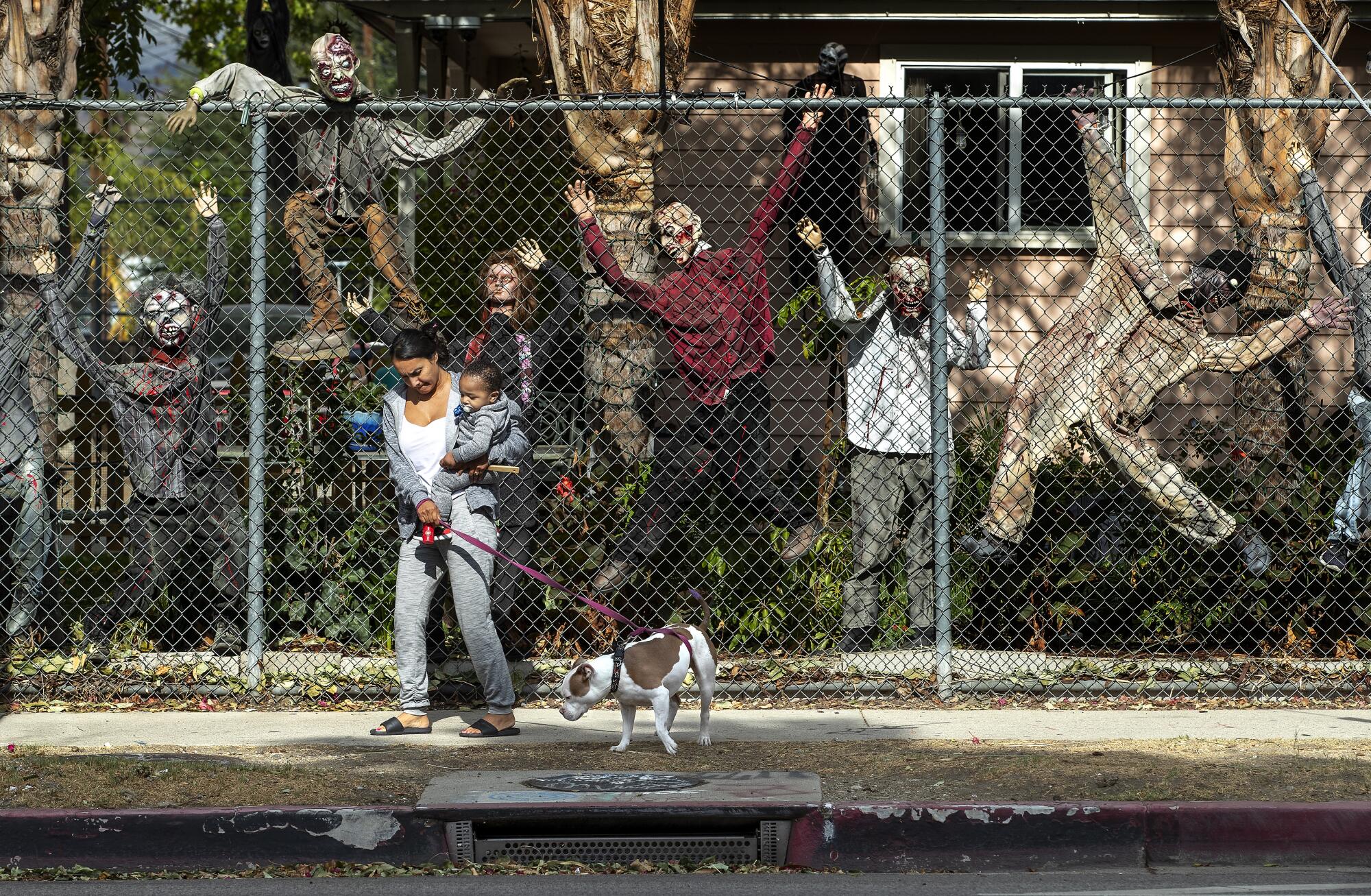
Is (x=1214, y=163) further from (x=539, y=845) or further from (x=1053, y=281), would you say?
(x=539, y=845)

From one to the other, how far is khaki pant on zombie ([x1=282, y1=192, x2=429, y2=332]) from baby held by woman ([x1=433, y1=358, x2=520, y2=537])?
50.2 inches

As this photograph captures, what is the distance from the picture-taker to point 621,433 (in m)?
8.29

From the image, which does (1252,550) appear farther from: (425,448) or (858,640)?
(425,448)

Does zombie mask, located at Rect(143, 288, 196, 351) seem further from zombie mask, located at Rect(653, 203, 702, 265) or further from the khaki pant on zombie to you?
zombie mask, located at Rect(653, 203, 702, 265)

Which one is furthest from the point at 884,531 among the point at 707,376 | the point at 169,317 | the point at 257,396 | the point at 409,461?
the point at 169,317

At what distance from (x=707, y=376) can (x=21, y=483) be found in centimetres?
352

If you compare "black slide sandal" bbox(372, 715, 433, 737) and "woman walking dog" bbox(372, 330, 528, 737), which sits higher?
"woman walking dog" bbox(372, 330, 528, 737)

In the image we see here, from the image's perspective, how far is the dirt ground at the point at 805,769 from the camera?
5.71 metres

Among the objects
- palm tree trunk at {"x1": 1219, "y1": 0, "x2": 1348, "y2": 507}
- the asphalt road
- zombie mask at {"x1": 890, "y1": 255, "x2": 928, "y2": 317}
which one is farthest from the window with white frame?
the asphalt road

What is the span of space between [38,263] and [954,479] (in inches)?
186

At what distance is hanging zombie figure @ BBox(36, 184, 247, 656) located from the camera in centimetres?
795

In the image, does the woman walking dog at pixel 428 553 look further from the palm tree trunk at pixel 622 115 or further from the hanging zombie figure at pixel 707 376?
the palm tree trunk at pixel 622 115

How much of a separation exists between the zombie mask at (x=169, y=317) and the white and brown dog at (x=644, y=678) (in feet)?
9.75

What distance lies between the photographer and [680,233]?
26.4 feet
